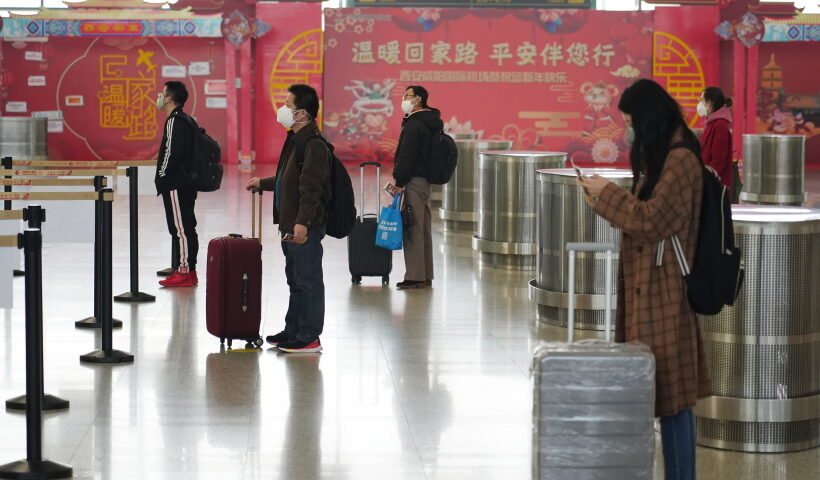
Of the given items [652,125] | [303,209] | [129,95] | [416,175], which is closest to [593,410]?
[652,125]

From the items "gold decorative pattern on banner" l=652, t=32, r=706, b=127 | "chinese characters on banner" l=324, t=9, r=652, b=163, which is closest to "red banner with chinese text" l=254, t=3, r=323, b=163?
"chinese characters on banner" l=324, t=9, r=652, b=163

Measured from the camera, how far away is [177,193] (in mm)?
10055

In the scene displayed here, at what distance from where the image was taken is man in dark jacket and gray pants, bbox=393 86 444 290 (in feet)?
31.9

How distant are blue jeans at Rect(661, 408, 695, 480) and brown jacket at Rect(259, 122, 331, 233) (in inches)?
122

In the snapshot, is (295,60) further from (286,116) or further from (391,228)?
(286,116)

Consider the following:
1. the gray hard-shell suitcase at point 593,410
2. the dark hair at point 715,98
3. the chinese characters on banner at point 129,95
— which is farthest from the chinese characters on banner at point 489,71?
the gray hard-shell suitcase at point 593,410

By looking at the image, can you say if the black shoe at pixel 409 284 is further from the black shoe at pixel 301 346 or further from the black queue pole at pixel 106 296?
the black queue pole at pixel 106 296

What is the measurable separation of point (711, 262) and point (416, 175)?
580 cm

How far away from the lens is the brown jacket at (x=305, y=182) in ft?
22.8

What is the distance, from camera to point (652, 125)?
4.16 metres

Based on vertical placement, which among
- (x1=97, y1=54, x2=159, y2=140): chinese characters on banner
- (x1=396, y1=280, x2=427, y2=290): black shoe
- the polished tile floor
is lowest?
the polished tile floor

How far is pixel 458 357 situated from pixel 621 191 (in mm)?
3294

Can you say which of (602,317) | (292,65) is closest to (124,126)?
(292,65)

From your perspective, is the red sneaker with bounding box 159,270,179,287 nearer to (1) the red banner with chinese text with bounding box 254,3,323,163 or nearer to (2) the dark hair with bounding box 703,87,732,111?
(2) the dark hair with bounding box 703,87,732,111
